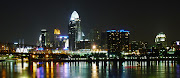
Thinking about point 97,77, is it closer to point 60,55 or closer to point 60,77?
point 60,77

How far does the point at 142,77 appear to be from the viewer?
1932 inches

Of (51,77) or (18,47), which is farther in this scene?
(18,47)

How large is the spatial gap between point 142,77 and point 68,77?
12342mm

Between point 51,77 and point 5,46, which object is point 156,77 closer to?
point 51,77

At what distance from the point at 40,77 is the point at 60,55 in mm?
117848

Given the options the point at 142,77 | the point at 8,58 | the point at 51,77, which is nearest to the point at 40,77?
the point at 51,77

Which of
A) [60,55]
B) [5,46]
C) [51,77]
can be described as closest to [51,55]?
[60,55]

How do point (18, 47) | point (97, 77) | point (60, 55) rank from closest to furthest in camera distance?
point (97, 77)
point (18, 47)
point (60, 55)

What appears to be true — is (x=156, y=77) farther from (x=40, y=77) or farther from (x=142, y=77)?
(x=40, y=77)

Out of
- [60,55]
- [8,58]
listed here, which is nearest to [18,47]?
[8,58]

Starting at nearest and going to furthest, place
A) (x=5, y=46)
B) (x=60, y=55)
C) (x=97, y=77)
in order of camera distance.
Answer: (x=97, y=77), (x=5, y=46), (x=60, y=55)

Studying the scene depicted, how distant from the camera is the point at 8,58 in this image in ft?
537

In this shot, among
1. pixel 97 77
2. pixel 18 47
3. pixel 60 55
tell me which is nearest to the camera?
pixel 97 77

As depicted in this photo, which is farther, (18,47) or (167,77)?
(18,47)
